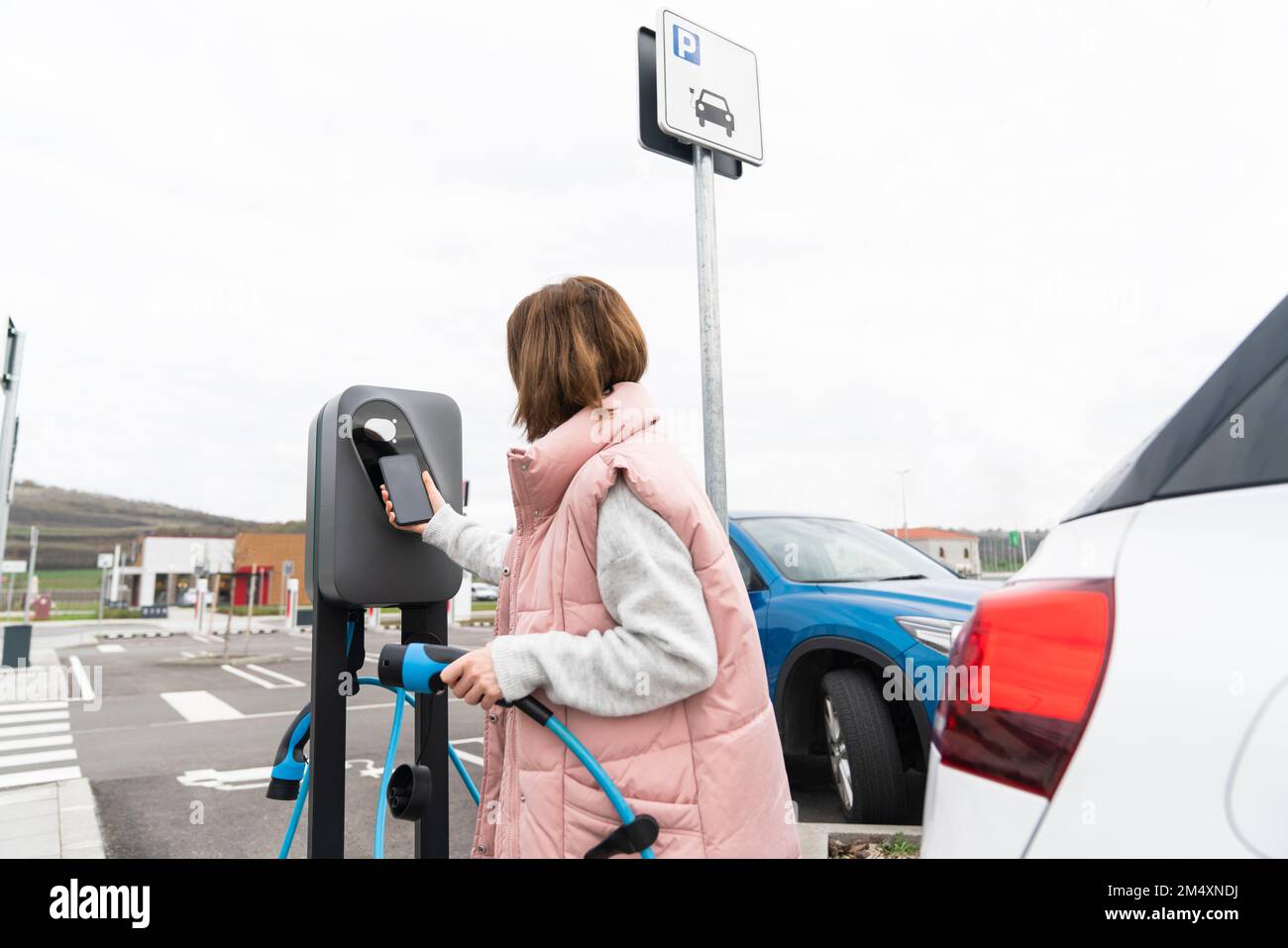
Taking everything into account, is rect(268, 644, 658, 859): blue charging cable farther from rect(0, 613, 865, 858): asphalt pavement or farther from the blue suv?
rect(0, 613, 865, 858): asphalt pavement

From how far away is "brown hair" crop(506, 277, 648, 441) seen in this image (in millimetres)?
1580

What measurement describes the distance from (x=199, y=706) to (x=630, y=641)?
33.6ft

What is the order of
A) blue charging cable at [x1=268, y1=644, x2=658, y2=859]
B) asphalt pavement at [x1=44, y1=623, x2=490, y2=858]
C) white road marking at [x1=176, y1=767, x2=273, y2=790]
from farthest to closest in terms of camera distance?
white road marking at [x1=176, y1=767, x2=273, y2=790]
asphalt pavement at [x1=44, y1=623, x2=490, y2=858]
blue charging cable at [x1=268, y1=644, x2=658, y2=859]

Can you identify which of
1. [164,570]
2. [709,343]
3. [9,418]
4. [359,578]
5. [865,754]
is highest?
[9,418]

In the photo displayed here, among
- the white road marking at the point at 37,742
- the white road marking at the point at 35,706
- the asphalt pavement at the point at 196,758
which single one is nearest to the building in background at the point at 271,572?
the asphalt pavement at the point at 196,758

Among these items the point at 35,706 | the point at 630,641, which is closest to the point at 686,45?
the point at 630,641

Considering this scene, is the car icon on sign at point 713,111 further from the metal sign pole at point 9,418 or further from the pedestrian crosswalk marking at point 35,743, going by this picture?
the metal sign pole at point 9,418

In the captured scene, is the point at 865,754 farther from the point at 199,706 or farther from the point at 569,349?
the point at 199,706

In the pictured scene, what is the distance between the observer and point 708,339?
8.41ft

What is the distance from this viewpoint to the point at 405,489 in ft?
6.19

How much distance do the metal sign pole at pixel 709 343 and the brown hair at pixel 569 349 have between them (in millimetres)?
875

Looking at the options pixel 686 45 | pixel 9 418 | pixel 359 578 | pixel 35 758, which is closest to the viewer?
pixel 359 578

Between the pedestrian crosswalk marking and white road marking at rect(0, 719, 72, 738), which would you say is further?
white road marking at rect(0, 719, 72, 738)

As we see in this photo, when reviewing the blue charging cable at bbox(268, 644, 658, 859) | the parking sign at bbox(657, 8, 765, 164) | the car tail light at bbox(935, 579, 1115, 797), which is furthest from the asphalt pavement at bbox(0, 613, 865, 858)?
the car tail light at bbox(935, 579, 1115, 797)
